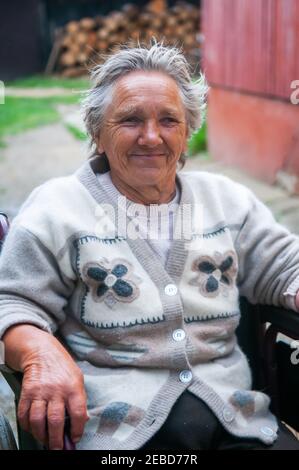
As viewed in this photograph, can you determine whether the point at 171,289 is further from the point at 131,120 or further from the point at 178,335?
the point at 131,120

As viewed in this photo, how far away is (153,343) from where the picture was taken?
1.66 meters

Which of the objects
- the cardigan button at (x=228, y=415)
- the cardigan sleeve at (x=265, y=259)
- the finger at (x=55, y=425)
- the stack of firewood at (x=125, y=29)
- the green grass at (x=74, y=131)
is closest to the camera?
the finger at (x=55, y=425)

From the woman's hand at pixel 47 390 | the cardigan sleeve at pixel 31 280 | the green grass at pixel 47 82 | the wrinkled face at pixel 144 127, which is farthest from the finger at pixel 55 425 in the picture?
the green grass at pixel 47 82

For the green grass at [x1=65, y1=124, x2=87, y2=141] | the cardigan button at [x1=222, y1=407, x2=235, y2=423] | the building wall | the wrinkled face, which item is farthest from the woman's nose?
the green grass at [x1=65, y1=124, x2=87, y2=141]

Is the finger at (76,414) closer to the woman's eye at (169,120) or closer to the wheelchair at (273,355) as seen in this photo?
the wheelchair at (273,355)

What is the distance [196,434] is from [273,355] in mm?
402

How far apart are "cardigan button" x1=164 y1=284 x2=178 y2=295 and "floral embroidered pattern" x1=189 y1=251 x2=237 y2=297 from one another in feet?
0.25

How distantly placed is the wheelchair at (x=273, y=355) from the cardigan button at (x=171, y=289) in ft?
1.09

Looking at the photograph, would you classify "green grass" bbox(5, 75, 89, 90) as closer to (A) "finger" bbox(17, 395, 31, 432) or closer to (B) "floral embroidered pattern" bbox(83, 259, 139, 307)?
(B) "floral embroidered pattern" bbox(83, 259, 139, 307)

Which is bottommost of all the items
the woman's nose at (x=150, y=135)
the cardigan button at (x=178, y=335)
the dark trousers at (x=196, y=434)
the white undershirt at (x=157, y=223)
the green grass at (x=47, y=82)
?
the green grass at (x=47, y=82)

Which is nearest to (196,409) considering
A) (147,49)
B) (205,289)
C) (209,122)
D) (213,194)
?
(205,289)

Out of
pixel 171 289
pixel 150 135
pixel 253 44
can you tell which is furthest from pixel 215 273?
pixel 253 44

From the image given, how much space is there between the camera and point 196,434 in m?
1.62

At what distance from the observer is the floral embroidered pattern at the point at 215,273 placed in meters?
1.76
